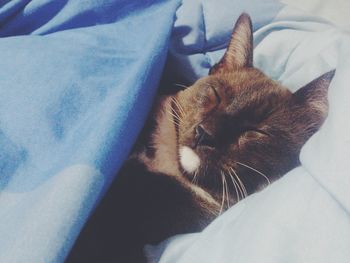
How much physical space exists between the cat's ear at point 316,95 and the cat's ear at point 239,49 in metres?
0.15

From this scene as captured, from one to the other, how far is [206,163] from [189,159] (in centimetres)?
4

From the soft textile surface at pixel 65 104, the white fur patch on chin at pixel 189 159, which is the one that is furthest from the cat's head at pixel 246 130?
the soft textile surface at pixel 65 104

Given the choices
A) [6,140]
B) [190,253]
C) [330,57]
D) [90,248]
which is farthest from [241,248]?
[330,57]

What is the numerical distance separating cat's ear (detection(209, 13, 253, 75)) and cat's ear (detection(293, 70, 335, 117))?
0.49ft

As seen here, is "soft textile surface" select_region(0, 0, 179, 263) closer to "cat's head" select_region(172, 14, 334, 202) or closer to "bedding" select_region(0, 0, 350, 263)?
"bedding" select_region(0, 0, 350, 263)

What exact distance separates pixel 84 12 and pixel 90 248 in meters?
0.53

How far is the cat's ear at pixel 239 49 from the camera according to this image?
875mm

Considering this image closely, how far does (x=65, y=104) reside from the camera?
0.76 metres

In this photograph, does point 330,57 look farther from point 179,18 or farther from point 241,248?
point 241,248

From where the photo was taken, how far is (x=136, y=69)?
0.82m

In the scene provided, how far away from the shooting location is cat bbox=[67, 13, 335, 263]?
29.2 inches

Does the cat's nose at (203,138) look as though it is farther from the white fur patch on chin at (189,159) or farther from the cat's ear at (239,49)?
the cat's ear at (239,49)

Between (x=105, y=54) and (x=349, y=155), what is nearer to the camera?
(x=349, y=155)

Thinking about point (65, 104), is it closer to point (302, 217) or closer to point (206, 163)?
point (206, 163)
